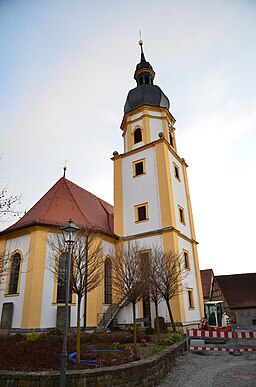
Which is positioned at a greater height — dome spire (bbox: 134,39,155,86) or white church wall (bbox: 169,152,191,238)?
dome spire (bbox: 134,39,155,86)

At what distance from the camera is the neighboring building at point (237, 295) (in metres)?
34.4

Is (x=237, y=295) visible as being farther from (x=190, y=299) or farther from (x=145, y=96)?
(x=145, y=96)

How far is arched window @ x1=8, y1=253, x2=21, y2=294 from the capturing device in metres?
18.3

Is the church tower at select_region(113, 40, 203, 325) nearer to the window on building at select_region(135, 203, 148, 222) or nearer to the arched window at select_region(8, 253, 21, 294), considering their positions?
the window on building at select_region(135, 203, 148, 222)

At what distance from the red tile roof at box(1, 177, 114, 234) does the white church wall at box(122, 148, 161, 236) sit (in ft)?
7.14

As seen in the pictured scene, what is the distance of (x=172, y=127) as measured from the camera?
28.4 meters

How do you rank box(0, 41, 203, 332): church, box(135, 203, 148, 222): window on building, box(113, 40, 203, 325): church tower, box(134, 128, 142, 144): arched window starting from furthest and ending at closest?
1. box(134, 128, 142, 144): arched window
2. box(135, 203, 148, 222): window on building
3. box(113, 40, 203, 325): church tower
4. box(0, 41, 203, 332): church

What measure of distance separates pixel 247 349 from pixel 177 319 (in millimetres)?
6367

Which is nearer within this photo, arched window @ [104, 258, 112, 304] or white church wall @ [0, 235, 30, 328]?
white church wall @ [0, 235, 30, 328]

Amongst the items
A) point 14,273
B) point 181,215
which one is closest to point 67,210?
point 14,273

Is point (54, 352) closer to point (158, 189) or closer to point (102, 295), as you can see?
point (102, 295)

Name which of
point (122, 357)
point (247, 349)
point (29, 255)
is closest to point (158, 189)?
point (29, 255)

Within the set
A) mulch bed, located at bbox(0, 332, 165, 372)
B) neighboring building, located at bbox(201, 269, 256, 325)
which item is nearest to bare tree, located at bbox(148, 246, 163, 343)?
mulch bed, located at bbox(0, 332, 165, 372)

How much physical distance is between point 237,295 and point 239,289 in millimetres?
1317
